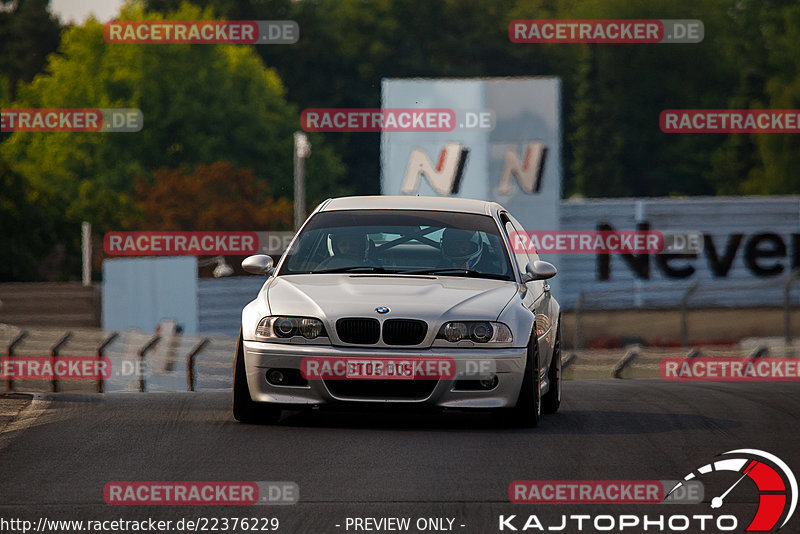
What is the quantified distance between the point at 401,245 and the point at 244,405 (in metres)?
1.75

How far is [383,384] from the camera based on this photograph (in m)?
10.8

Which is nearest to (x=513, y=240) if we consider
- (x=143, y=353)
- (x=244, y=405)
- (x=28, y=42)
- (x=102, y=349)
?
(x=244, y=405)

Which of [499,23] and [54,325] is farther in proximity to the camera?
[499,23]

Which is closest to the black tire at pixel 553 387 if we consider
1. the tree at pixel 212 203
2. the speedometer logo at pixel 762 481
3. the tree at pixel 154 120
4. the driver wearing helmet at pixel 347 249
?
the driver wearing helmet at pixel 347 249

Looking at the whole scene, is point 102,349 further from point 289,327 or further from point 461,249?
point 289,327

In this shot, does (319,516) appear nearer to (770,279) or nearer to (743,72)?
(770,279)

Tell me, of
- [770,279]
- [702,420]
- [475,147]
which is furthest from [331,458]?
[770,279]

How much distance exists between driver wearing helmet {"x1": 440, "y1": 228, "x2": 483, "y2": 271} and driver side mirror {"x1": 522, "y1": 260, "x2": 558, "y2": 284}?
0.36m

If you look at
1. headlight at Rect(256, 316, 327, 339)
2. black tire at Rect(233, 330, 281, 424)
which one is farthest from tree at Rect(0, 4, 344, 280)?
headlight at Rect(256, 316, 327, 339)

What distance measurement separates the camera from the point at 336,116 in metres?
97.8

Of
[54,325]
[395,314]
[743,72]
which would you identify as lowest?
[54,325]

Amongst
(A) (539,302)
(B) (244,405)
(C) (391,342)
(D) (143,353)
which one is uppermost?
(A) (539,302)

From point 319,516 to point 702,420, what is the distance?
187 inches

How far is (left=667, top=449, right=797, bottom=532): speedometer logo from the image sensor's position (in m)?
7.96
